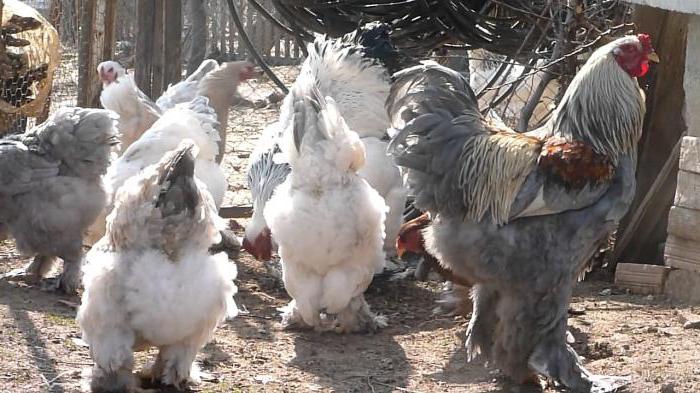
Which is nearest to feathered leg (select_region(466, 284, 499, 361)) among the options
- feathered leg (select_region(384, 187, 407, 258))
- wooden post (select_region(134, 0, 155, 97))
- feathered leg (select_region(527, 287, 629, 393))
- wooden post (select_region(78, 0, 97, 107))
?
feathered leg (select_region(527, 287, 629, 393))

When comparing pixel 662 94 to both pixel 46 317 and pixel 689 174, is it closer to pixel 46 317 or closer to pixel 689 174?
pixel 689 174

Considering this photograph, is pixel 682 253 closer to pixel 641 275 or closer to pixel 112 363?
pixel 641 275

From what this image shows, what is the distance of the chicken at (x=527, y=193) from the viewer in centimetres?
539

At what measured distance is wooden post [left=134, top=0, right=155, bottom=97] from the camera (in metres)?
9.41

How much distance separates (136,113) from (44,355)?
353 centimetres

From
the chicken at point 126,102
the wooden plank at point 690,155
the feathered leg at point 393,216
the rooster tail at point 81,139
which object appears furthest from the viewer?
the chicken at point 126,102

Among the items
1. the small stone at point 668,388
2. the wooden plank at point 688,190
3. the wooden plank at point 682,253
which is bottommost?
the small stone at point 668,388

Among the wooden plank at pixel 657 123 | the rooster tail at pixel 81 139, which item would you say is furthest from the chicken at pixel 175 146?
the wooden plank at pixel 657 123

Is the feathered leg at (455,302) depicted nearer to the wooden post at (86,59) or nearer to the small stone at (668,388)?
the small stone at (668,388)

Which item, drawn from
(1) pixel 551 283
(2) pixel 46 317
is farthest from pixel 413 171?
(2) pixel 46 317

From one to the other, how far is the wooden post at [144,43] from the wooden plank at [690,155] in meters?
4.96

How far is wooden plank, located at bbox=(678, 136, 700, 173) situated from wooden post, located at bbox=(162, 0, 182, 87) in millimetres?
4759

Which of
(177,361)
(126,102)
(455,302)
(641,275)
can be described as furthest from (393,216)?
(177,361)

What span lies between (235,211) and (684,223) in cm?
404
